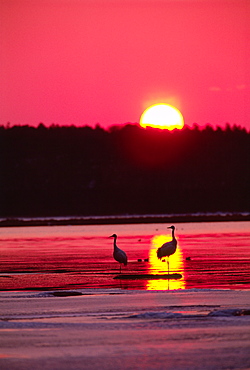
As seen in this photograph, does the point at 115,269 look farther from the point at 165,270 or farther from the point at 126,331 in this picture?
the point at 126,331

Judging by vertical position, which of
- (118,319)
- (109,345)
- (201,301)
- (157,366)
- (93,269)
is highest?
(93,269)

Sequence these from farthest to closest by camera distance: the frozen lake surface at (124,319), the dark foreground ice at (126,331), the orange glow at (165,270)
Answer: the orange glow at (165,270), the frozen lake surface at (124,319), the dark foreground ice at (126,331)

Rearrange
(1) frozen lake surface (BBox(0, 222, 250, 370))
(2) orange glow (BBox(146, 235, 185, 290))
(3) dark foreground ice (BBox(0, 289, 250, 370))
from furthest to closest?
1. (2) orange glow (BBox(146, 235, 185, 290))
2. (1) frozen lake surface (BBox(0, 222, 250, 370))
3. (3) dark foreground ice (BBox(0, 289, 250, 370))

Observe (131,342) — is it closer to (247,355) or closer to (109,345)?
(109,345)

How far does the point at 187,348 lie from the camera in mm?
14891

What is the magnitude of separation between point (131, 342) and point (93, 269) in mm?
17036

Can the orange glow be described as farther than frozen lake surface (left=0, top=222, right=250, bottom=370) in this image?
Yes

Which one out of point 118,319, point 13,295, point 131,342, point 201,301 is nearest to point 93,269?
point 13,295

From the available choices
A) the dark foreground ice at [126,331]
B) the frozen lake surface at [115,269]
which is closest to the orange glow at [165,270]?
the frozen lake surface at [115,269]

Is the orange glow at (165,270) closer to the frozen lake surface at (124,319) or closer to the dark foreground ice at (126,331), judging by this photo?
the frozen lake surface at (124,319)

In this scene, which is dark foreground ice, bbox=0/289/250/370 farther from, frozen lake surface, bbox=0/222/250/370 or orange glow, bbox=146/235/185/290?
orange glow, bbox=146/235/185/290

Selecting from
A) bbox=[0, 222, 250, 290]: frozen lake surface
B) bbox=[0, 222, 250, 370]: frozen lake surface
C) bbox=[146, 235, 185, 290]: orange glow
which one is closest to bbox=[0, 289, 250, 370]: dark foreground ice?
bbox=[0, 222, 250, 370]: frozen lake surface

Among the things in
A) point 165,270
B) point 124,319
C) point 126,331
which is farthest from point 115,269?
point 126,331

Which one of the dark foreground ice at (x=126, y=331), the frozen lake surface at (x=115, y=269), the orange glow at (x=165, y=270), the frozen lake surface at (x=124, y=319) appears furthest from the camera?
the frozen lake surface at (x=115, y=269)
